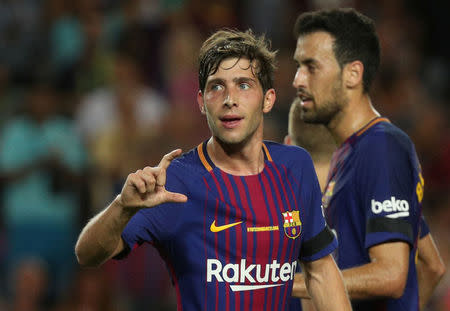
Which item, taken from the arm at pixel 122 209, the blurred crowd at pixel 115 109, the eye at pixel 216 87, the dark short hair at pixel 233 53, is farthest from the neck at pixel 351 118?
the blurred crowd at pixel 115 109

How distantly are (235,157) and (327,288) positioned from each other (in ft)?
2.38

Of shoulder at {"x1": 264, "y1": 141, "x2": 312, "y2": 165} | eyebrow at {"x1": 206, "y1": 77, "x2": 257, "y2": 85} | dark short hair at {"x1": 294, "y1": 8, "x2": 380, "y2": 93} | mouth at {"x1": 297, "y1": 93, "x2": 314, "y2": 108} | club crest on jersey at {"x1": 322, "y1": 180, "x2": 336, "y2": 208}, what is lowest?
club crest on jersey at {"x1": 322, "y1": 180, "x2": 336, "y2": 208}

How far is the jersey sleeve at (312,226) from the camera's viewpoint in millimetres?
3590

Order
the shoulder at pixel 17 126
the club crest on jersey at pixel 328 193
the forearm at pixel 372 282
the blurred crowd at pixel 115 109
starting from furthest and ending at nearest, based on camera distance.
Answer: the shoulder at pixel 17 126, the blurred crowd at pixel 115 109, the club crest on jersey at pixel 328 193, the forearm at pixel 372 282

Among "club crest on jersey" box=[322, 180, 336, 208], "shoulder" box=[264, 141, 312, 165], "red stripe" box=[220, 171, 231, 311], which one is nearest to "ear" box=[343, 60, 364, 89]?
"club crest on jersey" box=[322, 180, 336, 208]

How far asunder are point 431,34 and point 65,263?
5.15 metres

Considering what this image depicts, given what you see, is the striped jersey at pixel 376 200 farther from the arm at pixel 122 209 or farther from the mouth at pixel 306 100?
the arm at pixel 122 209

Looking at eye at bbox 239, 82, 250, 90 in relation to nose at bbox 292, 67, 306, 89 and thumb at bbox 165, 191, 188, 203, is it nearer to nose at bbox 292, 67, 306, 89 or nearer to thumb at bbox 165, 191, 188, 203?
thumb at bbox 165, 191, 188, 203

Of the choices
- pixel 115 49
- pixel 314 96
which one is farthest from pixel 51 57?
pixel 314 96

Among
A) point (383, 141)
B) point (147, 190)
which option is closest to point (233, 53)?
point (147, 190)

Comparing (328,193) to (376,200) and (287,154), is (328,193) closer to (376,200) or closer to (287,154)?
(376,200)

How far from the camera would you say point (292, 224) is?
3.49m

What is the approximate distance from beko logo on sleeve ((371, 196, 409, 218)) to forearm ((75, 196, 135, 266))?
1441 mm

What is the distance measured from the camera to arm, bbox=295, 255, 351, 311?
11.8ft
